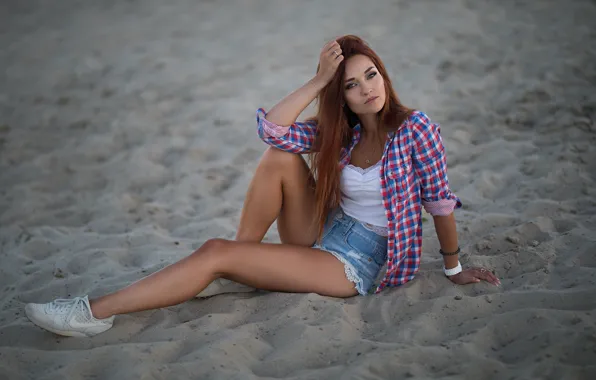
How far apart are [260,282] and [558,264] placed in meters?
1.39

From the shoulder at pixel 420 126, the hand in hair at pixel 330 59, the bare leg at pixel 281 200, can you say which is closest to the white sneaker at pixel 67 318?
the bare leg at pixel 281 200

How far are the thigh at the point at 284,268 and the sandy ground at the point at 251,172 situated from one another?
0.24 ft

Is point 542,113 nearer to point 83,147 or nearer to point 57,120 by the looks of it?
point 83,147

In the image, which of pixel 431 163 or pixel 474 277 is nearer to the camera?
pixel 431 163

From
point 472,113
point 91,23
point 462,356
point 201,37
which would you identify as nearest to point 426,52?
point 472,113

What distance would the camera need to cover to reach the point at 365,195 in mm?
3010

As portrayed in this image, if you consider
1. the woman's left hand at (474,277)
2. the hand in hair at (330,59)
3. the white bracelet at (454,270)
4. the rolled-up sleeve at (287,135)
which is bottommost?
the woman's left hand at (474,277)

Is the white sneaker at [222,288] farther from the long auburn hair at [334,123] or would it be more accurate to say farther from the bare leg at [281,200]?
the long auburn hair at [334,123]

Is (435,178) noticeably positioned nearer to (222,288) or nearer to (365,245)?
(365,245)

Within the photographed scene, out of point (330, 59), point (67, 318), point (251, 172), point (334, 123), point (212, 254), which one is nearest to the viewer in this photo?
point (67, 318)

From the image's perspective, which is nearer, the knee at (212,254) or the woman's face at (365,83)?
the knee at (212,254)

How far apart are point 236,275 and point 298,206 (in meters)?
0.45

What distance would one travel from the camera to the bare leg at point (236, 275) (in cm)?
280

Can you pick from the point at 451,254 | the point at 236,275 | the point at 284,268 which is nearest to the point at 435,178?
the point at 451,254
